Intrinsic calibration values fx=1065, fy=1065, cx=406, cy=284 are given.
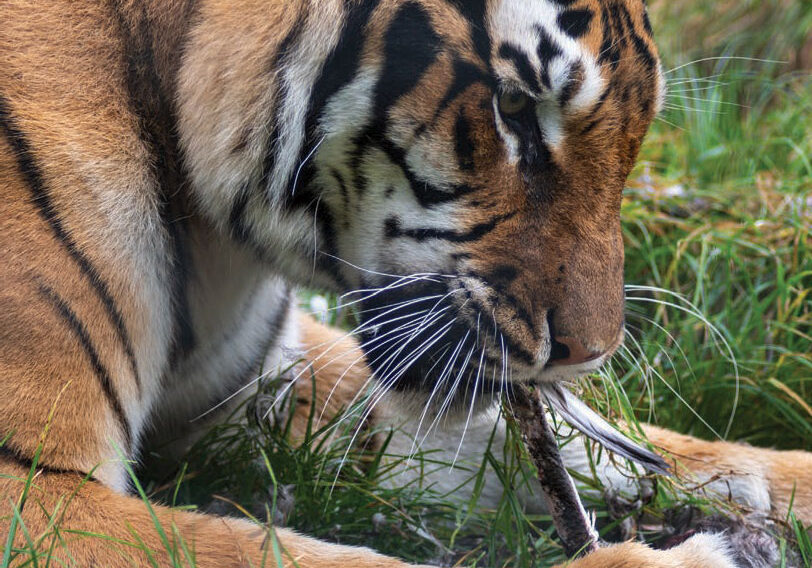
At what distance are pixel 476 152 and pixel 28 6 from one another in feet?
2.69

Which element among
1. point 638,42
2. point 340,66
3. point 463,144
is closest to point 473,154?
point 463,144

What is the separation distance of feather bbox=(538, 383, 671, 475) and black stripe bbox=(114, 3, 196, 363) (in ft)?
2.44

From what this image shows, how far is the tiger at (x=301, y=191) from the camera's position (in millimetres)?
1737

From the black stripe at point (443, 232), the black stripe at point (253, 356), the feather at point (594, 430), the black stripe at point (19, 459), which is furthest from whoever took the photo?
the black stripe at point (253, 356)

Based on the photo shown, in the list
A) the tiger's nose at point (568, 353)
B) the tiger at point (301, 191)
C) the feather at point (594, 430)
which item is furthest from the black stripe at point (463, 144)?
the feather at point (594, 430)

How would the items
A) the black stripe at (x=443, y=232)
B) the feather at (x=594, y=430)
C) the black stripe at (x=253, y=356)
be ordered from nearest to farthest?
the black stripe at (x=443, y=232) → the feather at (x=594, y=430) → the black stripe at (x=253, y=356)

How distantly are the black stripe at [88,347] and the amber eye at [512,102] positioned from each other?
79cm

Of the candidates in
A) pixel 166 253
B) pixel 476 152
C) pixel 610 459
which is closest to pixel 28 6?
pixel 166 253

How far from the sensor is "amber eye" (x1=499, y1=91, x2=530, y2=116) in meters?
1.75

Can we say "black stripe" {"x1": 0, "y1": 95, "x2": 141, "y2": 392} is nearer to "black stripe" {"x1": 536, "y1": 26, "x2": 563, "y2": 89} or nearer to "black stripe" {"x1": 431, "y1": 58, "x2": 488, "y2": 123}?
"black stripe" {"x1": 431, "y1": 58, "x2": 488, "y2": 123}

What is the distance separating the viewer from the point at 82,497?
5.63 feet

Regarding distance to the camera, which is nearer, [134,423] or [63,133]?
[63,133]

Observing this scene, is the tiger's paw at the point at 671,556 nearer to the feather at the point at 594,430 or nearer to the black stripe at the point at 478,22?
the feather at the point at 594,430

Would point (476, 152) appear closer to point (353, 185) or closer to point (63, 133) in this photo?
point (353, 185)
